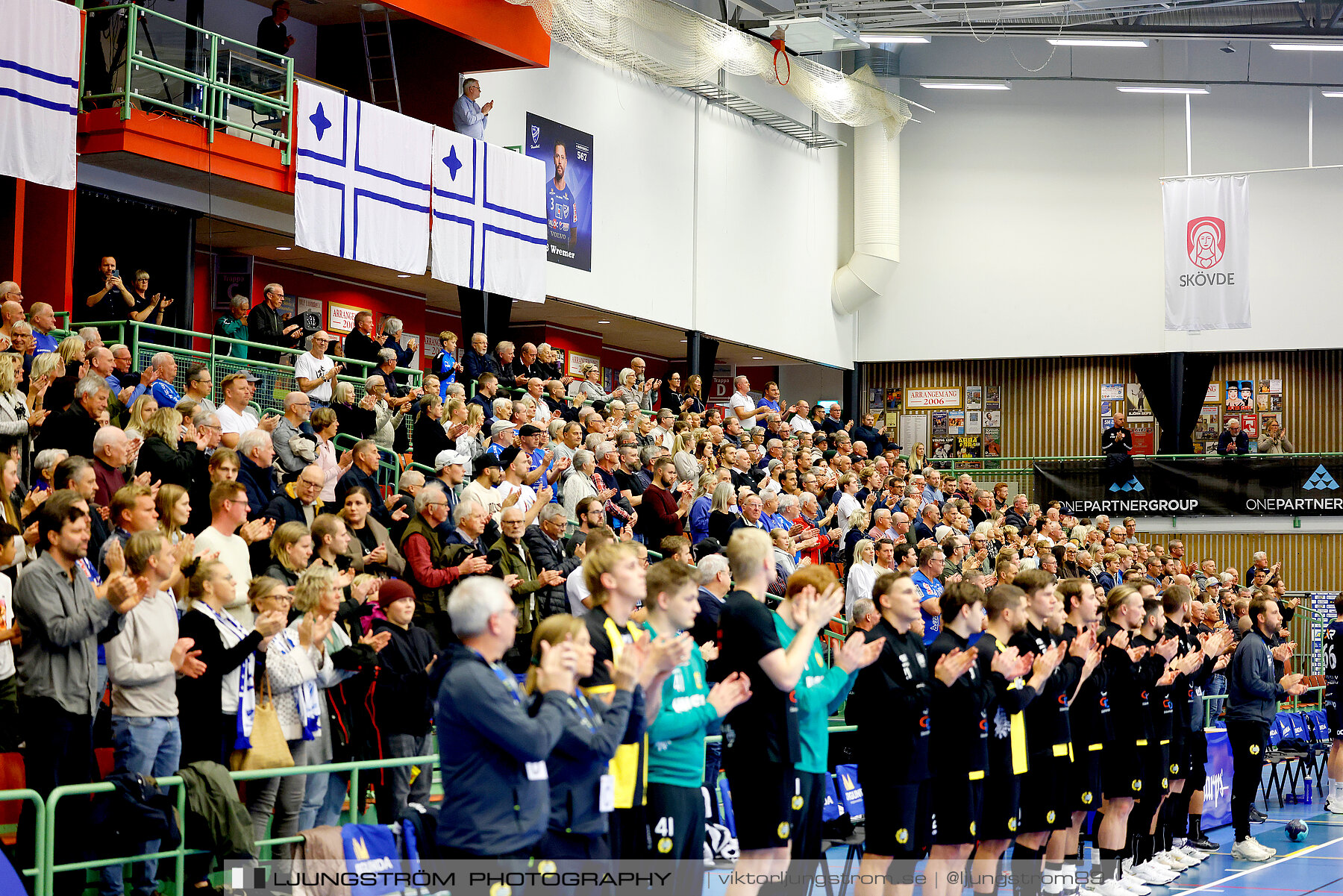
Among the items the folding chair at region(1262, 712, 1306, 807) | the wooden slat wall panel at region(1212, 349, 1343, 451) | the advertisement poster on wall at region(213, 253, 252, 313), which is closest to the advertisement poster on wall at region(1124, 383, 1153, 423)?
the wooden slat wall panel at region(1212, 349, 1343, 451)

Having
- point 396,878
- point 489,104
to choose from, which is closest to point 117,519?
point 396,878

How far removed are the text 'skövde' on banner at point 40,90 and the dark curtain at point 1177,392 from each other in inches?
833

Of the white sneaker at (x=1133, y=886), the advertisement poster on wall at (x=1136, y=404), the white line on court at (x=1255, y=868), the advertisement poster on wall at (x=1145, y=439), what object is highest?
the advertisement poster on wall at (x=1136, y=404)

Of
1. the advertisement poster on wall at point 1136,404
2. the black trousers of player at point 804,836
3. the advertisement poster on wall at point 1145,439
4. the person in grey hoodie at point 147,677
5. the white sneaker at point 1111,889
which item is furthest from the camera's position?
the advertisement poster on wall at point 1136,404

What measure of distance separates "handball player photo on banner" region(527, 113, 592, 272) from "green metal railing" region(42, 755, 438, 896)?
550 inches

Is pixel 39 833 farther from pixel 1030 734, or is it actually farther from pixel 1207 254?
pixel 1207 254

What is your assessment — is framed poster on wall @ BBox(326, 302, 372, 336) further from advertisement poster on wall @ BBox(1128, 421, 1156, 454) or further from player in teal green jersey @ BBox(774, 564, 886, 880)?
advertisement poster on wall @ BBox(1128, 421, 1156, 454)

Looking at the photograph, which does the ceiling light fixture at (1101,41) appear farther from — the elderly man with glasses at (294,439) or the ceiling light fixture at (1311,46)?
the elderly man with glasses at (294,439)

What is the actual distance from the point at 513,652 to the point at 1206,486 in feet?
64.0

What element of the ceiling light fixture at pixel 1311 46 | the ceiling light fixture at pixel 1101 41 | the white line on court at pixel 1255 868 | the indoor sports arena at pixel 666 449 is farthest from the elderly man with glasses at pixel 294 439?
the ceiling light fixture at pixel 1311 46

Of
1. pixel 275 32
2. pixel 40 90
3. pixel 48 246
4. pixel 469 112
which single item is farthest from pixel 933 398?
pixel 40 90

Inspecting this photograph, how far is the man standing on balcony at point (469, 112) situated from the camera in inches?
706

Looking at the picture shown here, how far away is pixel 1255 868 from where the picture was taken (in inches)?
410

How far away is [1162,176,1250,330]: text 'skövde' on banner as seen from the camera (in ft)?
79.6
